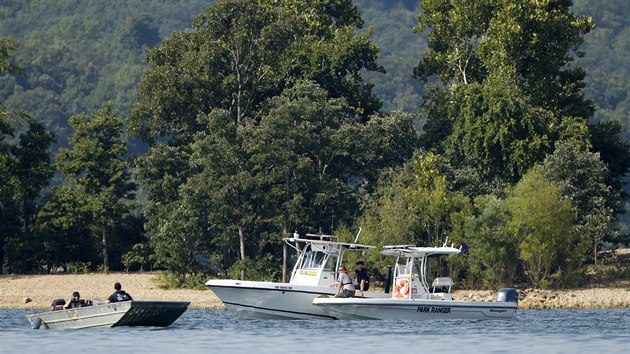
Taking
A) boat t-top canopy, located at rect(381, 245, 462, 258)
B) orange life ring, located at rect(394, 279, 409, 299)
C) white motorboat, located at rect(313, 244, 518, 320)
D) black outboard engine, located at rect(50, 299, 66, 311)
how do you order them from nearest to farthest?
black outboard engine, located at rect(50, 299, 66, 311), white motorboat, located at rect(313, 244, 518, 320), boat t-top canopy, located at rect(381, 245, 462, 258), orange life ring, located at rect(394, 279, 409, 299)

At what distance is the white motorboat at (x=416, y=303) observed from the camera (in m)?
50.2

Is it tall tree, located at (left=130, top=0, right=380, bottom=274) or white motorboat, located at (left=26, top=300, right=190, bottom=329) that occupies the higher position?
tall tree, located at (left=130, top=0, right=380, bottom=274)

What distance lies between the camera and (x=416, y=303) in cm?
5034

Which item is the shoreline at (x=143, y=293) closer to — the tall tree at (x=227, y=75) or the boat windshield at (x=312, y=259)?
the tall tree at (x=227, y=75)

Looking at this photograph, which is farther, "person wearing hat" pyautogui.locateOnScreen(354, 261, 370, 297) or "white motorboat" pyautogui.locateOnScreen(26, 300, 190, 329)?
"person wearing hat" pyautogui.locateOnScreen(354, 261, 370, 297)

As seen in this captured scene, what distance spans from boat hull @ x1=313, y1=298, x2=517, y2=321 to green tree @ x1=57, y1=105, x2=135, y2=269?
29374 millimetres

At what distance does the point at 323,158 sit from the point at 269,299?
2535cm

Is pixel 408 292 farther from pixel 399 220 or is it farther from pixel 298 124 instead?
pixel 298 124

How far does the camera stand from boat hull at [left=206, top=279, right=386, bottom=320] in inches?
2014

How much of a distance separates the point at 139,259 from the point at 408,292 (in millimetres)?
28967

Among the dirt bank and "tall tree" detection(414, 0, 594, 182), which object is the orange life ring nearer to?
the dirt bank

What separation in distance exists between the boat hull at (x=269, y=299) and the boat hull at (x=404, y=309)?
543mm

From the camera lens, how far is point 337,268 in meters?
53.8

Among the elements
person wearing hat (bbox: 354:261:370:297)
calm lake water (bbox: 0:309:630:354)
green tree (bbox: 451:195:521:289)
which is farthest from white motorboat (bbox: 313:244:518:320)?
green tree (bbox: 451:195:521:289)
